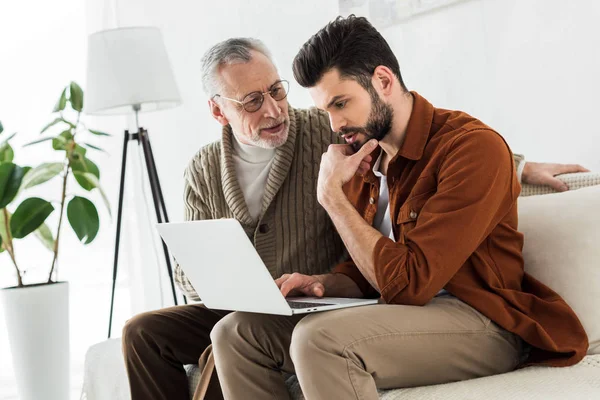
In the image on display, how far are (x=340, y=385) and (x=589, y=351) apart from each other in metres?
0.65

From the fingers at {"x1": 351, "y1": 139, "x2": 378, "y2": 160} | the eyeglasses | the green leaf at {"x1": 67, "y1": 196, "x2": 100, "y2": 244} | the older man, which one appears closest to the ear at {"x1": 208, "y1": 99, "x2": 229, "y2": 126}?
the older man

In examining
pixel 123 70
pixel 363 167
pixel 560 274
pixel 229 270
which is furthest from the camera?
pixel 123 70

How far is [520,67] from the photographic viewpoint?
2.36 m

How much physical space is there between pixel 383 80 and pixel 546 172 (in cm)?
56

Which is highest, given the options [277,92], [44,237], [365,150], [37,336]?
[277,92]

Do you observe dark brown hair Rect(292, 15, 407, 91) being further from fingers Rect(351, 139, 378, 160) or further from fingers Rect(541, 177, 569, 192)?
fingers Rect(541, 177, 569, 192)

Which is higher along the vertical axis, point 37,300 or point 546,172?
point 546,172

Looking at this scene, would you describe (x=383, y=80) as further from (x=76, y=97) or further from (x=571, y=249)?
(x=76, y=97)

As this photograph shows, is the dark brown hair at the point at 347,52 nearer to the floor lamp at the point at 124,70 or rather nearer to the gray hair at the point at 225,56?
the gray hair at the point at 225,56

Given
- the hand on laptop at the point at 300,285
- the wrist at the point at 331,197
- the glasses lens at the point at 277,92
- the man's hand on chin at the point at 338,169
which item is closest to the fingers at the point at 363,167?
the man's hand on chin at the point at 338,169

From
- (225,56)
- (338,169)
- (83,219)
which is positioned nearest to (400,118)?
(338,169)

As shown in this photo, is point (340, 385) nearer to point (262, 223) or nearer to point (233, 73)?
point (262, 223)

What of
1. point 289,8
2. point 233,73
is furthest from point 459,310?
point 289,8

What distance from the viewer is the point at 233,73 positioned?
2398 mm
